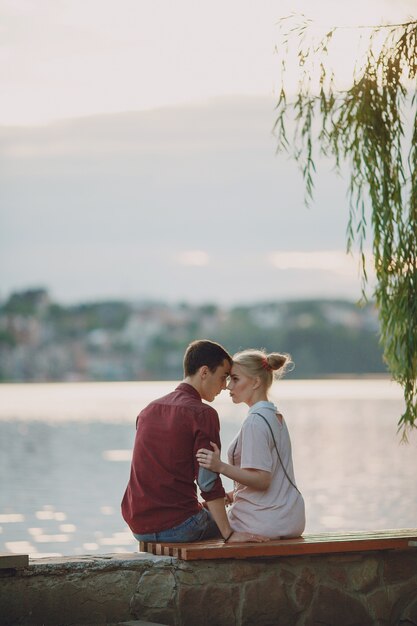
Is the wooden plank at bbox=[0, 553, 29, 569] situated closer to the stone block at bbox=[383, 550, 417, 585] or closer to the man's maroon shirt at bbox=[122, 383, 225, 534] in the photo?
the man's maroon shirt at bbox=[122, 383, 225, 534]

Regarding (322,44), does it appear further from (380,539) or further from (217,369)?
(380,539)

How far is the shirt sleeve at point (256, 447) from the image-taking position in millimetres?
5949

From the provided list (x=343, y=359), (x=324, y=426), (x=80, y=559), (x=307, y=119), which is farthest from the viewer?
(x=343, y=359)

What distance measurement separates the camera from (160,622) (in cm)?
591

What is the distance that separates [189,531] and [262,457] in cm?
48

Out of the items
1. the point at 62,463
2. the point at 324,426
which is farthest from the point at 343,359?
the point at 62,463

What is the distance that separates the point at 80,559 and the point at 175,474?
0.55m

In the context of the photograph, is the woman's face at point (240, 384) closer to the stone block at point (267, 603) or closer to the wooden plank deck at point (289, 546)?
the wooden plank deck at point (289, 546)

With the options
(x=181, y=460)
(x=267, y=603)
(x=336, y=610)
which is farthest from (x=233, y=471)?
(x=336, y=610)

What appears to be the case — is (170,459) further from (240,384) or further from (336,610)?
(336,610)

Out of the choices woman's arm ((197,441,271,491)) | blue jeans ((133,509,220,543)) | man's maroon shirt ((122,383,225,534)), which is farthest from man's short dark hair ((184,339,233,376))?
blue jeans ((133,509,220,543))

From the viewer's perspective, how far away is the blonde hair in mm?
6098

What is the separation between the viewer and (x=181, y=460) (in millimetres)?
5945

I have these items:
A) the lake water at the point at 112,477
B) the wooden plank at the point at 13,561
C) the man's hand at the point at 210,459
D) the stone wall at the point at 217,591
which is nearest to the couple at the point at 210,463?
the man's hand at the point at 210,459
